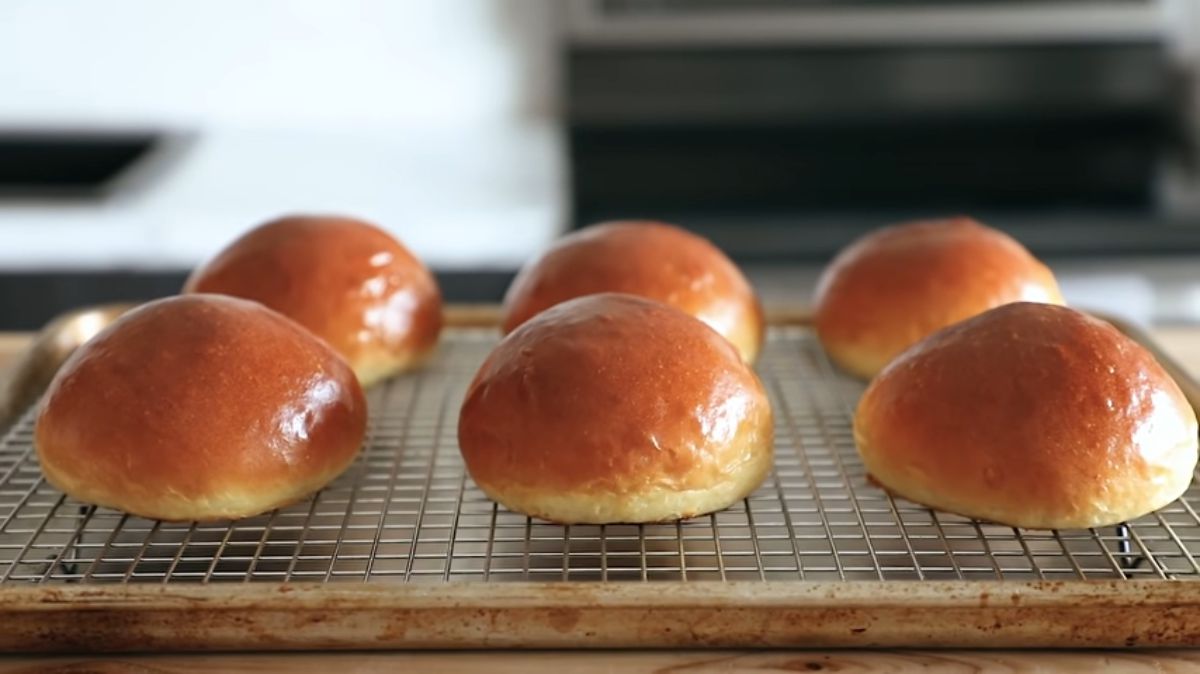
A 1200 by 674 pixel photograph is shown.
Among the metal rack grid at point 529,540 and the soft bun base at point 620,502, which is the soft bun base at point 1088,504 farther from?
the soft bun base at point 620,502

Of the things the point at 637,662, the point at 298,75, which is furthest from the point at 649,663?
the point at 298,75

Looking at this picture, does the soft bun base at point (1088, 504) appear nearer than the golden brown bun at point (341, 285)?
Yes

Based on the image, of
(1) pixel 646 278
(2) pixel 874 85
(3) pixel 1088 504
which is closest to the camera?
(3) pixel 1088 504

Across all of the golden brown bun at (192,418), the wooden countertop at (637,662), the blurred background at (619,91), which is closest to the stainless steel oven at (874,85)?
the blurred background at (619,91)

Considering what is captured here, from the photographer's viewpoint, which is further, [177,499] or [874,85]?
[874,85]

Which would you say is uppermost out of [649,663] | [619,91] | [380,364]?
[649,663]

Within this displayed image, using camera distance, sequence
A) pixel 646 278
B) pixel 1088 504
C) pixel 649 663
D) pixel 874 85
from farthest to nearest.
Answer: pixel 874 85 → pixel 646 278 → pixel 1088 504 → pixel 649 663

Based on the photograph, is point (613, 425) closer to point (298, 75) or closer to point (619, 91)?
point (619, 91)
